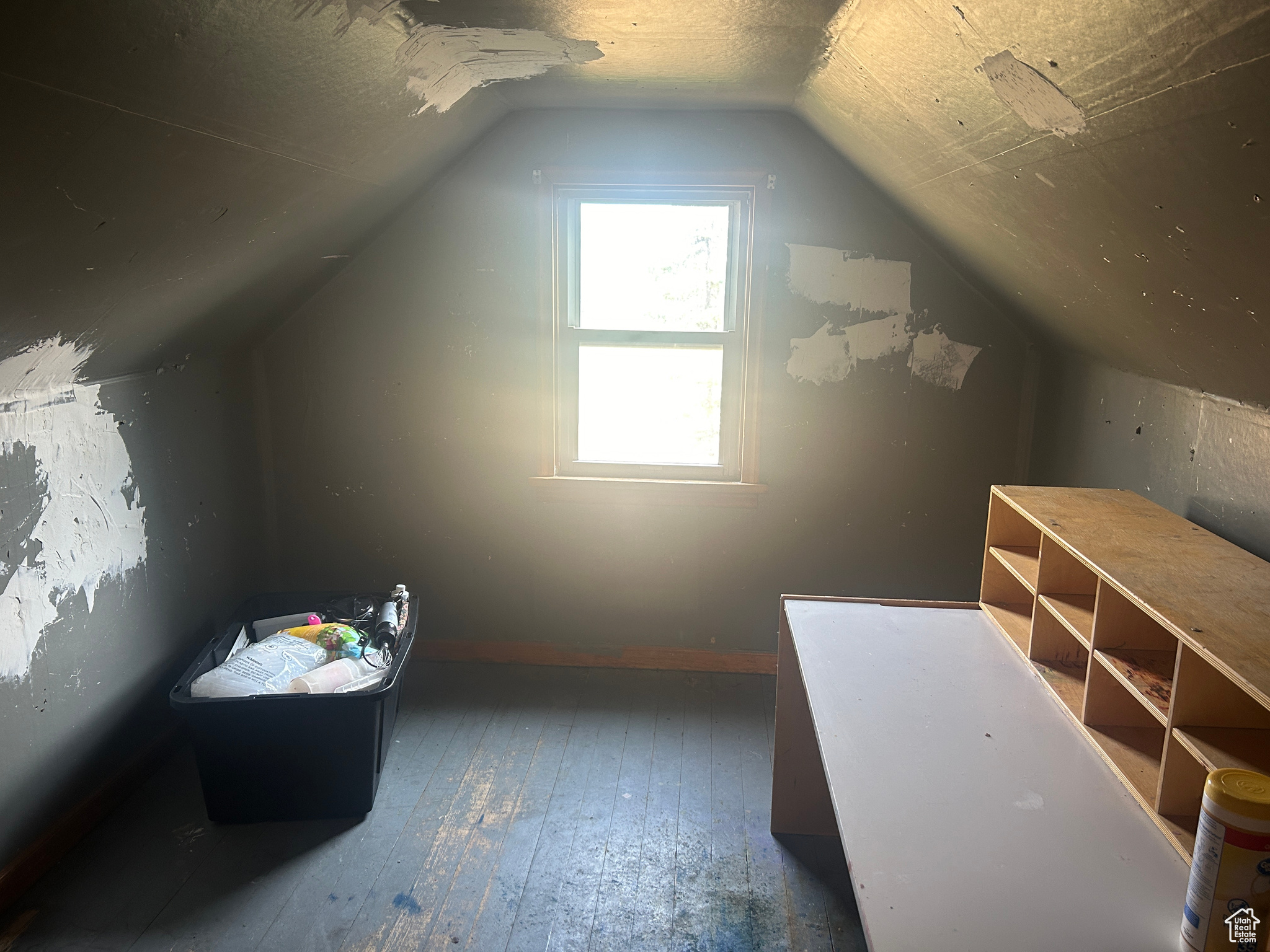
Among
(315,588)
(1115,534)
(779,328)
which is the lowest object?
(315,588)

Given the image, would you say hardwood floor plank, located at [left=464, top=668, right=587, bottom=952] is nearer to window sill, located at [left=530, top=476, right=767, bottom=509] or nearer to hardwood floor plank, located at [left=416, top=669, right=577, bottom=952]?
hardwood floor plank, located at [left=416, top=669, right=577, bottom=952]

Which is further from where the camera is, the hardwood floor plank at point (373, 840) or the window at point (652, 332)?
the window at point (652, 332)

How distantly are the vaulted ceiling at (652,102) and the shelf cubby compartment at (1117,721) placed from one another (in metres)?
0.64

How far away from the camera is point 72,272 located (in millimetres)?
1708

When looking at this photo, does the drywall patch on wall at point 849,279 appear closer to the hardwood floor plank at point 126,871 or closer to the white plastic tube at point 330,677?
the white plastic tube at point 330,677

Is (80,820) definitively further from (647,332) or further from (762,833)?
(647,332)

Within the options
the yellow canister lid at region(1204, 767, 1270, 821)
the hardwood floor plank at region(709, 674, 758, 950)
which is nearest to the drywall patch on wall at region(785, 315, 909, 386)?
the hardwood floor plank at region(709, 674, 758, 950)

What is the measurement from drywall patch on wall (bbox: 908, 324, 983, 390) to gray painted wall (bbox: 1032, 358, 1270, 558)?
0.27 meters

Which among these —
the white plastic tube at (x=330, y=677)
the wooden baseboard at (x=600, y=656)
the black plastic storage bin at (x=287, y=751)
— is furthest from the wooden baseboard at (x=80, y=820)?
the wooden baseboard at (x=600, y=656)

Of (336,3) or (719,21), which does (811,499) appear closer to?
(719,21)

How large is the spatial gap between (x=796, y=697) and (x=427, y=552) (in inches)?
65.3

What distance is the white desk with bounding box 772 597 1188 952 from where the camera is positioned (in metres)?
1.15

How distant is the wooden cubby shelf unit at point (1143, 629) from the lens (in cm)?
124

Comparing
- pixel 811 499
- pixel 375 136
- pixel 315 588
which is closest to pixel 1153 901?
pixel 811 499
